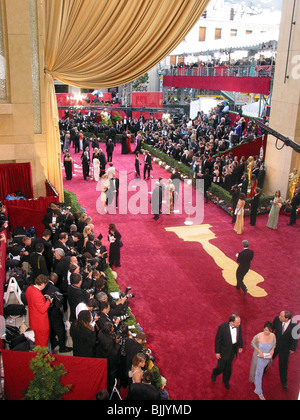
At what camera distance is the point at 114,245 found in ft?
29.6

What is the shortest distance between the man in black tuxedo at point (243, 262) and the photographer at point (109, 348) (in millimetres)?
3517

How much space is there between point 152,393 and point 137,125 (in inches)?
869

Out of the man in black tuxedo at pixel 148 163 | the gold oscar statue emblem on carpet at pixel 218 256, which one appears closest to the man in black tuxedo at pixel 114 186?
the gold oscar statue emblem on carpet at pixel 218 256

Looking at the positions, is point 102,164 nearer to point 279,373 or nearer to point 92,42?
point 92,42

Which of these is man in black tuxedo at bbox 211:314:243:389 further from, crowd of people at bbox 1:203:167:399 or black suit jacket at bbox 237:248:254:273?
black suit jacket at bbox 237:248:254:273

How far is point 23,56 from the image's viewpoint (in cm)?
1013

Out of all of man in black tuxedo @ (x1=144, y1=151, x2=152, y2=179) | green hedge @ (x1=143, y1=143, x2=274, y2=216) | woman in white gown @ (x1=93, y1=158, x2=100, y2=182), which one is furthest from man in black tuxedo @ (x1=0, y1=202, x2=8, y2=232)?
man in black tuxedo @ (x1=144, y1=151, x2=152, y2=179)

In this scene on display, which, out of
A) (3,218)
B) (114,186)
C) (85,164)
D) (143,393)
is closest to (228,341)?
(143,393)

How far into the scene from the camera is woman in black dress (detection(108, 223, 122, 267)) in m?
8.95

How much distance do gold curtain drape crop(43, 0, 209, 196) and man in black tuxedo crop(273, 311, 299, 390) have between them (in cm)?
557

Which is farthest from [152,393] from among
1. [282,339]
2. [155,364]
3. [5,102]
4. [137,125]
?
[137,125]

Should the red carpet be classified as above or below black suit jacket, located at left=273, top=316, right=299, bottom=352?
below

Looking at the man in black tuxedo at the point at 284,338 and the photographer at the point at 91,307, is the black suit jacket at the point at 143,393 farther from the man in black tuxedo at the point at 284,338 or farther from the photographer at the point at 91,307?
the man in black tuxedo at the point at 284,338

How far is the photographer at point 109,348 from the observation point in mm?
5199
